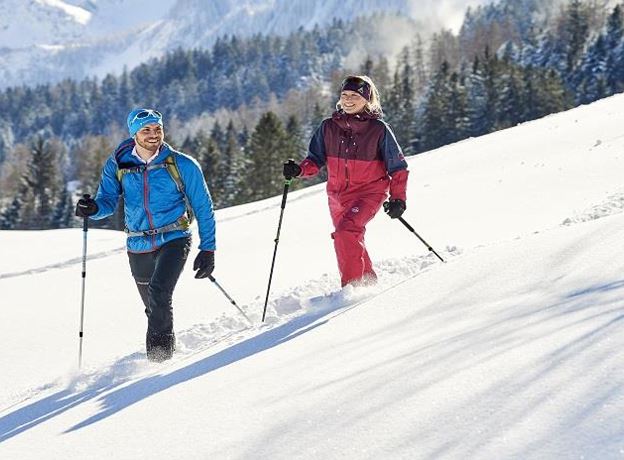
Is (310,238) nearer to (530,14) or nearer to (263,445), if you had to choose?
(263,445)

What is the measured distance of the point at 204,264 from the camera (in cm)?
559

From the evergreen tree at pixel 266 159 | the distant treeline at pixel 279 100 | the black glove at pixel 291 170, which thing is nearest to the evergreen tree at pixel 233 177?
the distant treeline at pixel 279 100

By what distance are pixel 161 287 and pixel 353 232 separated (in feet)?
5.61

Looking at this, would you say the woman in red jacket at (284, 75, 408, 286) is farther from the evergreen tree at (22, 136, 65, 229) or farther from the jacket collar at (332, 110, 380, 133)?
the evergreen tree at (22, 136, 65, 229)

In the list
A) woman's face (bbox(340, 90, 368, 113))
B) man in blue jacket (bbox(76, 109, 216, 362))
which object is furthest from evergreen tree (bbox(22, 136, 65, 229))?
woman's face (bbox(340, 90, 368, 113))

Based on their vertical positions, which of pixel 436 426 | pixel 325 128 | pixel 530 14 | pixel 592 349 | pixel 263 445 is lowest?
pixel 263 445

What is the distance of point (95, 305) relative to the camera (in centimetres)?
859

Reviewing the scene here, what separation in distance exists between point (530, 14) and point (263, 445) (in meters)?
171

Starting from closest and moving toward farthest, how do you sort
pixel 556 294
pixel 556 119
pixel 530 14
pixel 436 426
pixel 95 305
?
pixel 436 426 < pixel 556 294 < pixel 95 305 < pixel 556 119 < pixel 530 14

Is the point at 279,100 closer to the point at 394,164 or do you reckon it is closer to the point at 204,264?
the point at 394,164

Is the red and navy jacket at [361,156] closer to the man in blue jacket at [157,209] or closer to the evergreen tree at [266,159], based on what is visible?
the man in blue jacket at [157,209]

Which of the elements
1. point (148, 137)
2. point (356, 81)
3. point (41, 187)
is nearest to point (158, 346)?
point (148, 137)

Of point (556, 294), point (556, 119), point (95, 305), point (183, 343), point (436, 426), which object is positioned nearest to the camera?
point (436, 426)

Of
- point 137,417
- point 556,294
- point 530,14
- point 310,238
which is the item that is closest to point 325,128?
point 556,294
